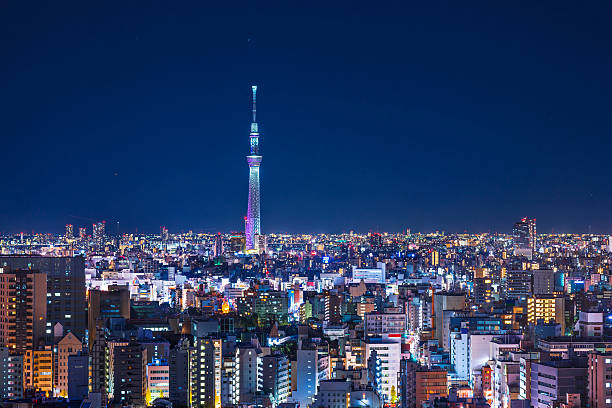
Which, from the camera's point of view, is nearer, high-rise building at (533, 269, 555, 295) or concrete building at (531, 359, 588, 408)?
concrete building at (531, 359, 588, 408)

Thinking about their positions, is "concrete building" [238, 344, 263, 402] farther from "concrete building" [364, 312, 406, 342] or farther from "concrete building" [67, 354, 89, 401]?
"concrete building" [364, 312, 406, 342]

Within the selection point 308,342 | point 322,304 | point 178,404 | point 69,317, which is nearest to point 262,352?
point 308,342

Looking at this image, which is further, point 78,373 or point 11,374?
point 11,374

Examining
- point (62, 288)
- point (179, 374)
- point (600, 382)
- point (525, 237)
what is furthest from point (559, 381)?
point (525, 237)

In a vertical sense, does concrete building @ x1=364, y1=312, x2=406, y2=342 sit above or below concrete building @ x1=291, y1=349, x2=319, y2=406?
above

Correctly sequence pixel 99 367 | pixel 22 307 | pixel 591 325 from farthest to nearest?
pixel 591 325, pixel 22 307, pixel 99 367

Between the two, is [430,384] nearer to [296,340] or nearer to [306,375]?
[306,375]

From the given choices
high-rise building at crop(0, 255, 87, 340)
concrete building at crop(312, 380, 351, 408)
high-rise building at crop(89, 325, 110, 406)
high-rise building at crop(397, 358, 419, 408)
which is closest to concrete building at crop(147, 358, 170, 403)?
high-rise building at crop(89, 325, 110, 406)
